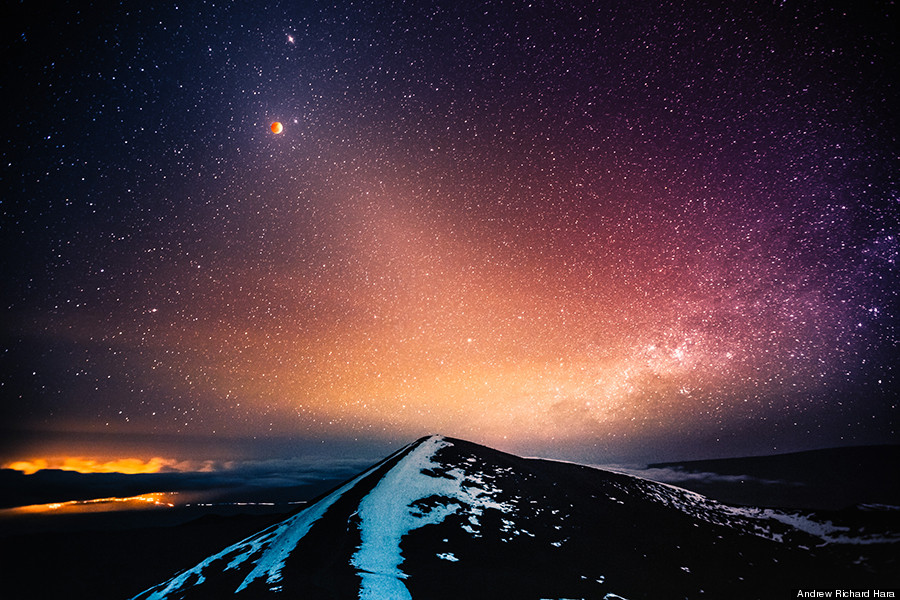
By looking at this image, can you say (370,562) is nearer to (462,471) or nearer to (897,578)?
(462,471)

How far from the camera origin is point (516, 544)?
39.4 metres

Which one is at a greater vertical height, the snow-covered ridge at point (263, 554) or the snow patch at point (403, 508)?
the snow patch at point (403, 508)

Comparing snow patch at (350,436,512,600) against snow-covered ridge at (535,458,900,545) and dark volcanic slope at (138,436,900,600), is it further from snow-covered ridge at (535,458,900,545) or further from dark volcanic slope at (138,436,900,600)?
snow-covered ridge at (535,458,900,545)

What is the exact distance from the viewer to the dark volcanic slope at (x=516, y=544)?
32.7 metres

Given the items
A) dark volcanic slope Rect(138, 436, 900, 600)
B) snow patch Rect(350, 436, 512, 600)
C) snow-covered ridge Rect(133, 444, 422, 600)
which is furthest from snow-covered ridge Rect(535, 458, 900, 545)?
snow-covered ridge Rect(133, 444, 422, 600)

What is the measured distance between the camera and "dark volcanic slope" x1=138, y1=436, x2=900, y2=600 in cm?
3269

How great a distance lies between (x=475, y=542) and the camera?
1502 inches

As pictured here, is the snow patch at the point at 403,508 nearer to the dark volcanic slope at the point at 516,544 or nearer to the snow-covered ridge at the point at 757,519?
the dark volcanic slope at the point at 516,544

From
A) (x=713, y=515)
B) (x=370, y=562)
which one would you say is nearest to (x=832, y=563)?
(x=713, y=515)

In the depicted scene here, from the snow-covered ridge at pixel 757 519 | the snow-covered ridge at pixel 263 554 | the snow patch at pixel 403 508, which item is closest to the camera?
the snow patch at pixel 403 508

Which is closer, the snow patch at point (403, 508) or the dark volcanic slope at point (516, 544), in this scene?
the snow patch at point (403, 508)

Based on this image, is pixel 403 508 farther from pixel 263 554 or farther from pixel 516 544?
pixel 263 554

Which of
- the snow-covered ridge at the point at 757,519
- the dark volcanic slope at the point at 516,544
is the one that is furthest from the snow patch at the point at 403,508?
the snow-covered ridge at the point at 757,519

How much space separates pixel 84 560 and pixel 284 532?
224 metres
